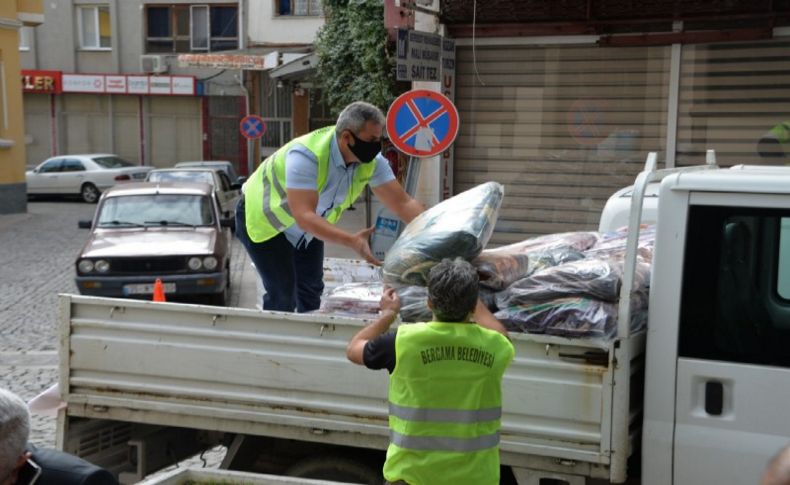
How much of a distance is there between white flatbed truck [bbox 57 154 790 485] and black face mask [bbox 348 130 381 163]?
1325 mm

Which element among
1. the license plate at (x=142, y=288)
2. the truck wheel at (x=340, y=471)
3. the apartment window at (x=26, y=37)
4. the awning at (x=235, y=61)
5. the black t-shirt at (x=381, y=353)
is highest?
the apartment window at (x=26, y=37)

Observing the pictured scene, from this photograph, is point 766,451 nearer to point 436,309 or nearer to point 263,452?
point 436,309

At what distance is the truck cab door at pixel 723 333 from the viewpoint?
3.75 m

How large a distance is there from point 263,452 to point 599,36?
946cm

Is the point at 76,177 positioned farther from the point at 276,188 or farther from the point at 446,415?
the point at 446,415

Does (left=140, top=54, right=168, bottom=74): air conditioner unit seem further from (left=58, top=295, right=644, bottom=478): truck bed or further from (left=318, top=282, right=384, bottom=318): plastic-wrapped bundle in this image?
(left=318, top=282, right=384, bottom=318): plastic-wrapped bundle

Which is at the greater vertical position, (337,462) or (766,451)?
(766,451)

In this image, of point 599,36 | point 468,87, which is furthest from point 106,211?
point 599,36

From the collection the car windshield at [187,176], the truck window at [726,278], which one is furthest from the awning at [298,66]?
the truck window at [726,278]

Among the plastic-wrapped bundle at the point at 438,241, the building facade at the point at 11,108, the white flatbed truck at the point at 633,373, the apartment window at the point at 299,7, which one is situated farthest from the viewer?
the apartment window at the point at 299,7

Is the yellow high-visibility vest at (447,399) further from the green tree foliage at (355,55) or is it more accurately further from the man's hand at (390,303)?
the green tree foliage at (355,55)

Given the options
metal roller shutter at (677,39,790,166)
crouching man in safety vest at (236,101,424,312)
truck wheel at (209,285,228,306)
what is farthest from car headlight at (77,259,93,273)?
metal roller shutter at (677,39,790,166)

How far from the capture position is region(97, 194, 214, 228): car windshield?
42.7 feet

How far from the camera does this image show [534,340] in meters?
3.91
